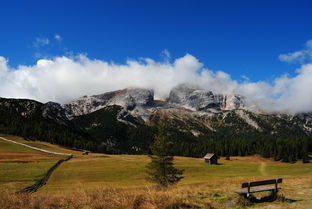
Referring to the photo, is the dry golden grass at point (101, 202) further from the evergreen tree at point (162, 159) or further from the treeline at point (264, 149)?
the treeline at point (264, 149)

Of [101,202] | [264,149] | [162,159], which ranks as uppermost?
[101,202]

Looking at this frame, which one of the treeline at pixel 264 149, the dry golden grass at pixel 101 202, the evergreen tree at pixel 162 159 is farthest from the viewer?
the treeline at pixel 264 149

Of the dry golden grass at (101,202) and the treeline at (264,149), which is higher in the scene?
the dry golden grass at (101,202)

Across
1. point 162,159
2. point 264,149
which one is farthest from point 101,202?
point 264,149

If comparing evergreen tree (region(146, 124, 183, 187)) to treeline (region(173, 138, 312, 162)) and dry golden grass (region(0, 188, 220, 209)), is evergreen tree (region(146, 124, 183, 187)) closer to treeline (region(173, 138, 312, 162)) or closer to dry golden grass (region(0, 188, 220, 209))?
dry golden grass (region(0, 188, 220, 209))

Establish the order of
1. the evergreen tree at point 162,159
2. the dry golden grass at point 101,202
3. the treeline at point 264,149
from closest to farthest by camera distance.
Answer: the dry golden grass at point 101,202
the evergreen tree at point 162,159
the treeline at point 264,149

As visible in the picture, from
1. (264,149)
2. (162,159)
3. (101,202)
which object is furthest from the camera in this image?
(264,149)

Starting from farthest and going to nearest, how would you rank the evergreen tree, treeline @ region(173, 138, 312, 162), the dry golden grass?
treeline @ region(173, 138, 312, 162) < the evergreen tree < the dry golden grass

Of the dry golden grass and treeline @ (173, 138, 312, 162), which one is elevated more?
the dry golden grass

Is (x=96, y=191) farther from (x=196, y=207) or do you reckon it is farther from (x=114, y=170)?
(x=114, y=170)

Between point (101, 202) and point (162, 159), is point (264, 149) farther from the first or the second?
point (101, 202)

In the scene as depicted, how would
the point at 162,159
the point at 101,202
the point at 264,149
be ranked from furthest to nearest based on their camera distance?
the point at 264,149
the point at 162,159
the point at 101,202

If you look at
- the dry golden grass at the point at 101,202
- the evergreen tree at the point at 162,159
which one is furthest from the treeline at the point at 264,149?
the dry golden grass at the point at 101,202

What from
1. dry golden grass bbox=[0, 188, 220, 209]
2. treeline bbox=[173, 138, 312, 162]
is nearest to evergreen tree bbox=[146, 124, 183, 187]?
dry golden grass bbox=[0, 188, 220, 209]
